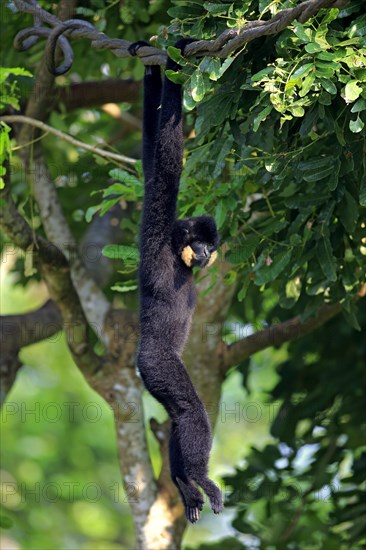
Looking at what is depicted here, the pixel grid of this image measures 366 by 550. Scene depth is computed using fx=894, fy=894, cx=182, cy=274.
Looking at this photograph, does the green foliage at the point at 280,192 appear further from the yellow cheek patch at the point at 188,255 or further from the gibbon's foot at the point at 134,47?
the yellow cheek patch at the point at 188,255

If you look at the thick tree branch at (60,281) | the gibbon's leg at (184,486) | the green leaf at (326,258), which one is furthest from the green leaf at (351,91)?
the thick tree branch at (60,281)

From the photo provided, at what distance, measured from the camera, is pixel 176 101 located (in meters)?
4.55

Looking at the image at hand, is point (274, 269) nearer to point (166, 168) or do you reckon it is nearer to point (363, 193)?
point (363, 193)

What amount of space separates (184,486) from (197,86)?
6.51 feet

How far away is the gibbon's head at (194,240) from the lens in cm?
468

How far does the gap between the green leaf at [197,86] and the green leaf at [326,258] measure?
130 cm

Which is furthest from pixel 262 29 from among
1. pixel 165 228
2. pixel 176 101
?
pixel 165 228

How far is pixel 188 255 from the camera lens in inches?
185

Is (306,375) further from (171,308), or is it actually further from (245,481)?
(171,308)

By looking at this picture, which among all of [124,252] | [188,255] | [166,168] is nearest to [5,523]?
[124,252]

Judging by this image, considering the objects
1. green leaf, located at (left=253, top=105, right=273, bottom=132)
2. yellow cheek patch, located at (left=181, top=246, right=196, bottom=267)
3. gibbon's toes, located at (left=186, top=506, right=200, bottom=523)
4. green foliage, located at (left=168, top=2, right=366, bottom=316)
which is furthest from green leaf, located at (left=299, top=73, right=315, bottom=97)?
gibbon's toes, located at (left=186, top=506, right=200, bottom=523)

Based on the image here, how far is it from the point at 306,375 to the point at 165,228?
165 inches

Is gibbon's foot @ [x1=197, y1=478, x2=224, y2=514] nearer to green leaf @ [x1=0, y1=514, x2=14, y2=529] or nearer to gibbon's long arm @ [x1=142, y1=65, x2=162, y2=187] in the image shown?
gibbon's long arm @ [x1=142, y1=65, x2=162, y2=187]

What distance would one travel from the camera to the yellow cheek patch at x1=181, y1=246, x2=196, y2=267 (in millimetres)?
4688
